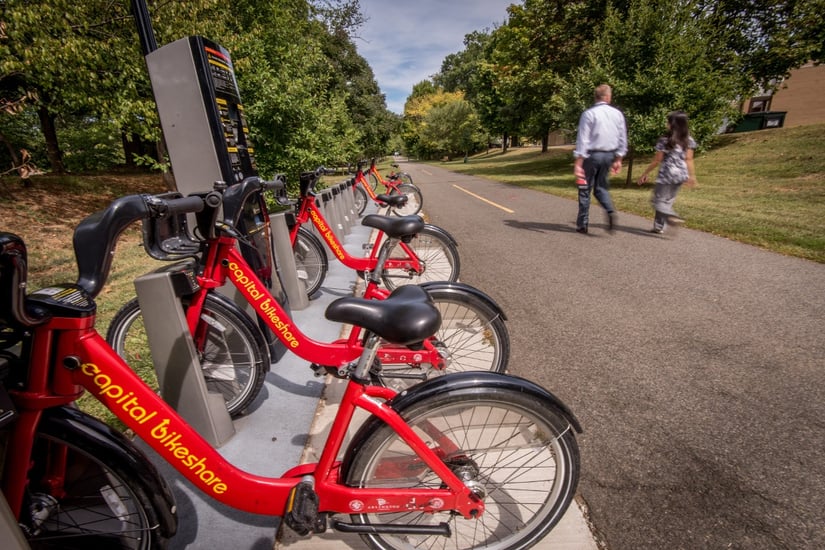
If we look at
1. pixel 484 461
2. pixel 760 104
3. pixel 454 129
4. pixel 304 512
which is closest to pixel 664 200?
pixel 484 461

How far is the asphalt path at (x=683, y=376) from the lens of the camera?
1872mm

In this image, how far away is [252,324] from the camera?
2.44 metres

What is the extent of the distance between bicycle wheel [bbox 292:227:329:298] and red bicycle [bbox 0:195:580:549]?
267 cm

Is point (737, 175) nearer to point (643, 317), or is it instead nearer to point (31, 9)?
point (643, 317)

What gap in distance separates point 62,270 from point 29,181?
28.4 ft

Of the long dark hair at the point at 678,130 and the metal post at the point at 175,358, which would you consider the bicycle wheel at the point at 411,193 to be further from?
the metal post at the point at 175,358

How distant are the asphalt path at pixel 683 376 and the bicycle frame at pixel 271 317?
110 centimetres

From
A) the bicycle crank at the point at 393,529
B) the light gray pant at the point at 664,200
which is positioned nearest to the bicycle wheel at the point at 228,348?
the bicycle crank at the point at 393,529

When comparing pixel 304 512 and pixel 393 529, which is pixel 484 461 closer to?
pixel 393 529

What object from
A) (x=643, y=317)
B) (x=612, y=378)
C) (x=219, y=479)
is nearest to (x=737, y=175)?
(x=643, y=317)

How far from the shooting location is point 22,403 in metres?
1.19

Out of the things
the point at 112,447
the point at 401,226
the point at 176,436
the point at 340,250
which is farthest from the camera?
the point at 340,250

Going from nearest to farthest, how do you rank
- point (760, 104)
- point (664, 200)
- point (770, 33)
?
point (664, 200), point (770, 33), point (760, 104)

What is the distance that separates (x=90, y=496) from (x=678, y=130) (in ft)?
26.5
